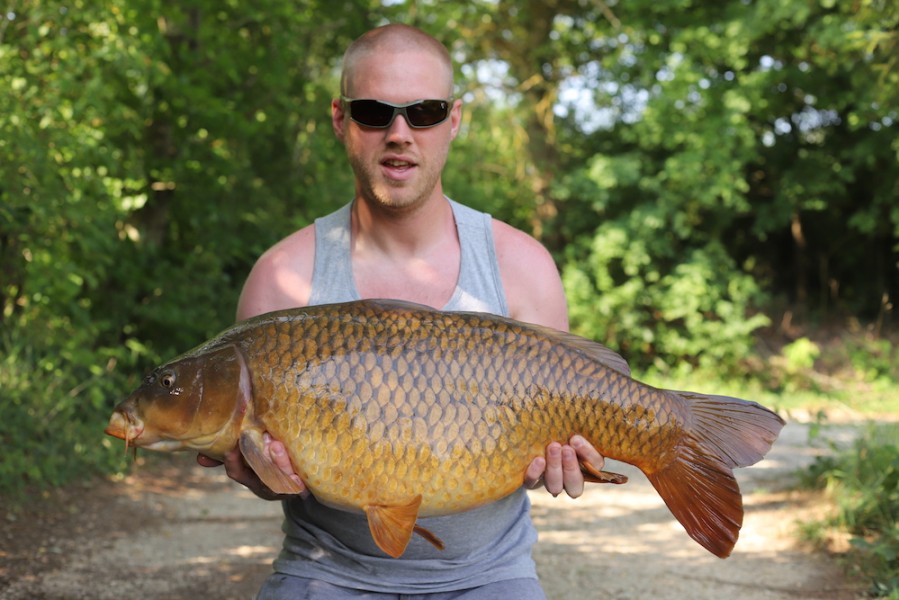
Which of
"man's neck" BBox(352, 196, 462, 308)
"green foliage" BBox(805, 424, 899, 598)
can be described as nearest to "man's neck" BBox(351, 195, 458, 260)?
"man's neck" BBox(352, 196, 462, 308)

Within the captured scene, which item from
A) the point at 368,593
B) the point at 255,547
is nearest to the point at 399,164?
the point at 368,593

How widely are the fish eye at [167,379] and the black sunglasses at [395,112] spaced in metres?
0.83

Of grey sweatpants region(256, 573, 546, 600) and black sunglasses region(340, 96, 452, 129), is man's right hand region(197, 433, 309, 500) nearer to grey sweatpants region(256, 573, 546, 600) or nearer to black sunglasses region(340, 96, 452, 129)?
grey sweatpants region(256, 573, 546, 600)

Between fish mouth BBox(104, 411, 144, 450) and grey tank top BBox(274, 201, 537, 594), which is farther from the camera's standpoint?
grey tank top BBox(274, 201, 537, 594)

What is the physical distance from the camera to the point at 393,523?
1.89 metres

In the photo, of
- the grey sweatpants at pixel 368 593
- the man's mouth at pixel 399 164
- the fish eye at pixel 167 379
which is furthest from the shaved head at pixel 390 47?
the grey sweatpants at pixel 368 593

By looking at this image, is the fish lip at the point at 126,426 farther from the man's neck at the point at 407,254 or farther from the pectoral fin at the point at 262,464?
the man's neck at the point at 407,254

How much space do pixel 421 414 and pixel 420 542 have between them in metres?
0.48

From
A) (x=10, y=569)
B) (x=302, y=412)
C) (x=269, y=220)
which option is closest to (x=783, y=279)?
(x=269, y=220)

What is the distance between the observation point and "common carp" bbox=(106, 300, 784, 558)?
1896 mm

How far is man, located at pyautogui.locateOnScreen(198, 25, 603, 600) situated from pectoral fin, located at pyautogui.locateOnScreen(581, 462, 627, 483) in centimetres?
4

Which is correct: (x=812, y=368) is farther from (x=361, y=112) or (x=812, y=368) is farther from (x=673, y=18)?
(x=361, y=112)

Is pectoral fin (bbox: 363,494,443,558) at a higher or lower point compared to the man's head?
lower

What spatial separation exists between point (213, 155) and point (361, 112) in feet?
17.3
